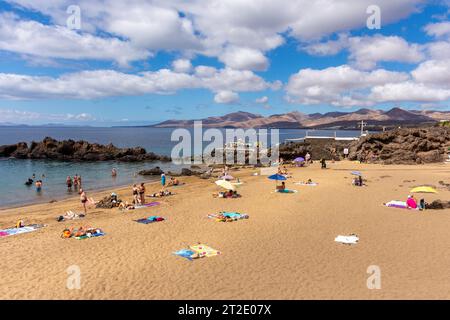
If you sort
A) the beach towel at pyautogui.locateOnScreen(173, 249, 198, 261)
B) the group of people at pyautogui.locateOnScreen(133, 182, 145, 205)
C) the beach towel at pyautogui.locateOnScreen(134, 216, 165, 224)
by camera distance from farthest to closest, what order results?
the group of people at pyautogui.locateOnScreen(133, 182, 145, 205) → the beach towel at pyautogui.locateOnScreen(134, 216, 165, 224) → the beach towel at pyautogui.locateOnScreen(173, 249, 198, 261)

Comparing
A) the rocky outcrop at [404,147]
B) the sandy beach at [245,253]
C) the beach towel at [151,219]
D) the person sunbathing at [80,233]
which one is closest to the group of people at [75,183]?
the sandy beach at [245,253]

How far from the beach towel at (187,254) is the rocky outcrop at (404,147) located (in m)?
33.6

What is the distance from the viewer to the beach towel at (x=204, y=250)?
11635 millimetres

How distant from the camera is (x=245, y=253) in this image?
1197cm

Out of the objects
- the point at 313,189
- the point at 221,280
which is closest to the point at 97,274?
the point at 221,280

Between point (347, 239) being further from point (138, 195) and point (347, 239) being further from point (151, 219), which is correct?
point (138, 195)

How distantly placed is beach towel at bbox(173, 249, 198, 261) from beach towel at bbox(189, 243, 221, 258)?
0.52ft

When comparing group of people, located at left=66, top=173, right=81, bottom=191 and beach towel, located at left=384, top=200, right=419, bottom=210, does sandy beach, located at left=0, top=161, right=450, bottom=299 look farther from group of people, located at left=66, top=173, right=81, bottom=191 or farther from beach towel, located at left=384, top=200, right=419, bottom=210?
group of people, located at left=66, top=173, right=81, bottom=191

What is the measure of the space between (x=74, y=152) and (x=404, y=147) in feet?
167

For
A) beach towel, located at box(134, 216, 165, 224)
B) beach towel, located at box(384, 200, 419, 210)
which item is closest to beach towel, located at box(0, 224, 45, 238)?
beach towel, located at box(134, 216, 165, 224)

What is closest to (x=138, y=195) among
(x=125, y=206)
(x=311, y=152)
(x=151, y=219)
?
(x=125, y=206)

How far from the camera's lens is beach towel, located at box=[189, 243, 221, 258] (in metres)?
11.6
